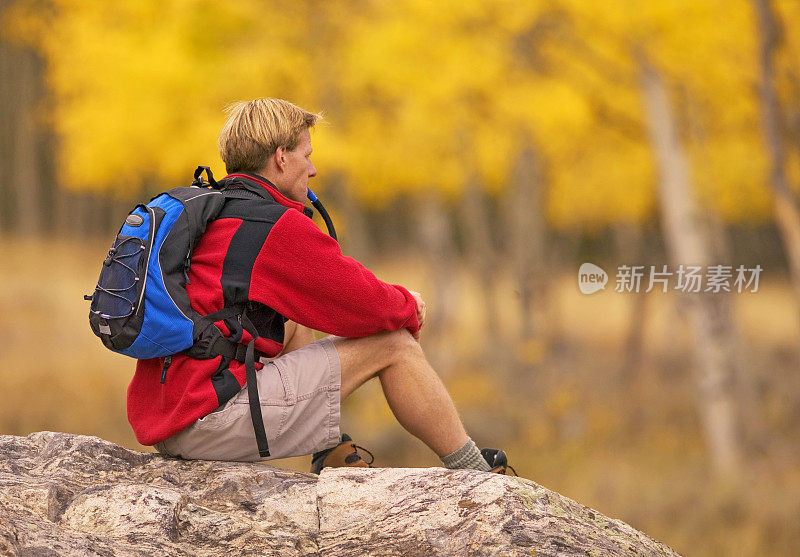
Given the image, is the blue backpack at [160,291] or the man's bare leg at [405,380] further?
the man's bare leg at [405,380]

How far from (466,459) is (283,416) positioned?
2.01 ft

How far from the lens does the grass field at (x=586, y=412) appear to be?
9430mm

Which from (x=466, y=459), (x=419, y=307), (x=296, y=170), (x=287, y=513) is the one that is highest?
(x=296, y=170)

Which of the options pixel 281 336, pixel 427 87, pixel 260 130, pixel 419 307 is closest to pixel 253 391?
pixel 281 336

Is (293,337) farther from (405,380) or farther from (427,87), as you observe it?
(427,87)

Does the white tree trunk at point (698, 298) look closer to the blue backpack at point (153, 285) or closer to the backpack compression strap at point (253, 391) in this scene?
the backpack compression strap at point (253, 391)

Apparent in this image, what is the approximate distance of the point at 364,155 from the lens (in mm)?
12117

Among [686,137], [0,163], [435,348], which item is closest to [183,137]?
[435,348]

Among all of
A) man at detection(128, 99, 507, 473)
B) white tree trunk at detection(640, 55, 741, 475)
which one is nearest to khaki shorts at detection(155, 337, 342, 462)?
man at detection(128, 99, 507, 473)

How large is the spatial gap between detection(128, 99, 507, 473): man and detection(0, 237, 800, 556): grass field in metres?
6.58

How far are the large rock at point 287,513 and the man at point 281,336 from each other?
17 cm

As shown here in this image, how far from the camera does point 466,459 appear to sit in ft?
10.8

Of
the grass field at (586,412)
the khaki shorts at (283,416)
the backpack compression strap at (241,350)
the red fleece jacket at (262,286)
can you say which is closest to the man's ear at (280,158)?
the red fleece jacket at (262,286)

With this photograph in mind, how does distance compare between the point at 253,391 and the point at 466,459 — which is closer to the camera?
the point at 253,391
